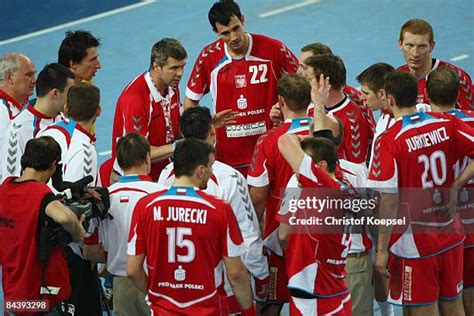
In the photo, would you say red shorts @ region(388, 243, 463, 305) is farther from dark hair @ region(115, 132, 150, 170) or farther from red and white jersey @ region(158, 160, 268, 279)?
dark hair @ region(115, 132, 150, 170)

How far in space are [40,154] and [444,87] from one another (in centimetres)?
331

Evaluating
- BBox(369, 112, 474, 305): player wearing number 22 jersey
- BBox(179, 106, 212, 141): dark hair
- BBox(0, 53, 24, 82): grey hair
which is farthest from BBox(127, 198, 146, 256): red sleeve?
BBox(0, 53, 24, 82): grey hair

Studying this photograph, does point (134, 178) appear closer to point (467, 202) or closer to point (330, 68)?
point (330, 68)

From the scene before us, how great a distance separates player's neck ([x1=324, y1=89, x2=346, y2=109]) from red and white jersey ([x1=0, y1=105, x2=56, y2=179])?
2.46 m

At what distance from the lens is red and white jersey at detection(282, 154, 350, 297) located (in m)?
7.67

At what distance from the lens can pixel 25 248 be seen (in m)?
7.77

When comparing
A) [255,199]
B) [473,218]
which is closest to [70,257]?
[255,199]

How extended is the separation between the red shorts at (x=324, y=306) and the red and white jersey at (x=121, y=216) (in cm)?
136

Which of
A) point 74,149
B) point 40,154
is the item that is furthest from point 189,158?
point 74,149

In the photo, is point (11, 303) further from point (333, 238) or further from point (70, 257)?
point (333, 238)

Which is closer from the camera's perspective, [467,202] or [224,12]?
[467,202]

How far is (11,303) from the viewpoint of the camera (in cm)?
789

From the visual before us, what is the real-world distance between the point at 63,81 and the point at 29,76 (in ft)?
3.13

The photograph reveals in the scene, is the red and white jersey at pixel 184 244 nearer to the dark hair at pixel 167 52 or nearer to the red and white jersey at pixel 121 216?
the red and white jersey at pixel 121 216
